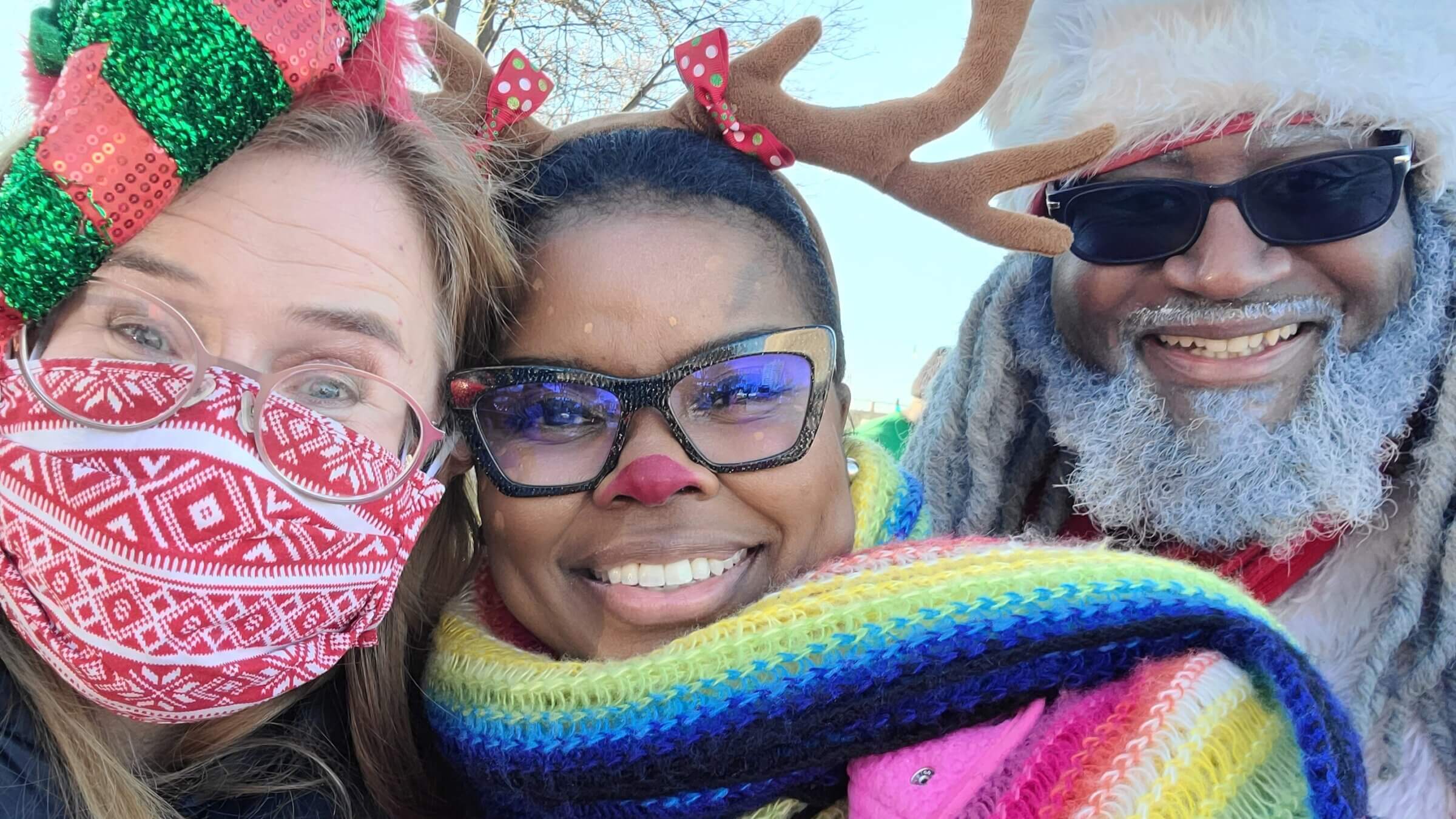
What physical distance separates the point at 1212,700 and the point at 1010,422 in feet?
4.36

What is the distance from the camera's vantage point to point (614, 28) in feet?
26.3

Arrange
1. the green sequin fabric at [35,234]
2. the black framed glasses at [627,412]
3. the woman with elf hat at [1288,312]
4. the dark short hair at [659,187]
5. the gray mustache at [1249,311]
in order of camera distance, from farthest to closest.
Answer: the gray mustache at [1249,311], the woman with elf hat at [1288,312], the dark short hair at [659,187], the black framed glasses at [627,412], the green sequin fabric at [35,234]

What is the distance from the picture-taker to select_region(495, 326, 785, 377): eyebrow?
1771 millimetres

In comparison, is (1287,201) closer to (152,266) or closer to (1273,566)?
(1273,566)

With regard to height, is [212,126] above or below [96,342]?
above

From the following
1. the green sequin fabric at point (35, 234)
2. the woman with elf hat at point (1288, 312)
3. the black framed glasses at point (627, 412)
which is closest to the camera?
the green sequin fabric at point (35, 234)

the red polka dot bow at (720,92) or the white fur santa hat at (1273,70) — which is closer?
the red polka dot bow at (720,92)

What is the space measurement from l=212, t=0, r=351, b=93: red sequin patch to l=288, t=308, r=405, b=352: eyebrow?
1.17 feet

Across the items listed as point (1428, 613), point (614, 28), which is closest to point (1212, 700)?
point (1428, 613)

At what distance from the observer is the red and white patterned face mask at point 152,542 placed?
1.40m

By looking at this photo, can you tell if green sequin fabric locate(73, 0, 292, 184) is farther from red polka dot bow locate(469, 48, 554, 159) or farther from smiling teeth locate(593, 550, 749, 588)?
smiling teeth locate(593, 550, 749, 588)

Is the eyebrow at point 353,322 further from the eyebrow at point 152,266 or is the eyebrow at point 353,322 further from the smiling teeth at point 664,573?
the smiling teeth at point 664,573

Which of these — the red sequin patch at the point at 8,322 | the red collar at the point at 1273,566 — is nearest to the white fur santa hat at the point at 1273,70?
the red collar at the point at 1273,566

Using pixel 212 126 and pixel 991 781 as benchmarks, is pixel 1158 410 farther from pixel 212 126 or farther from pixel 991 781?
pixel 212 126
